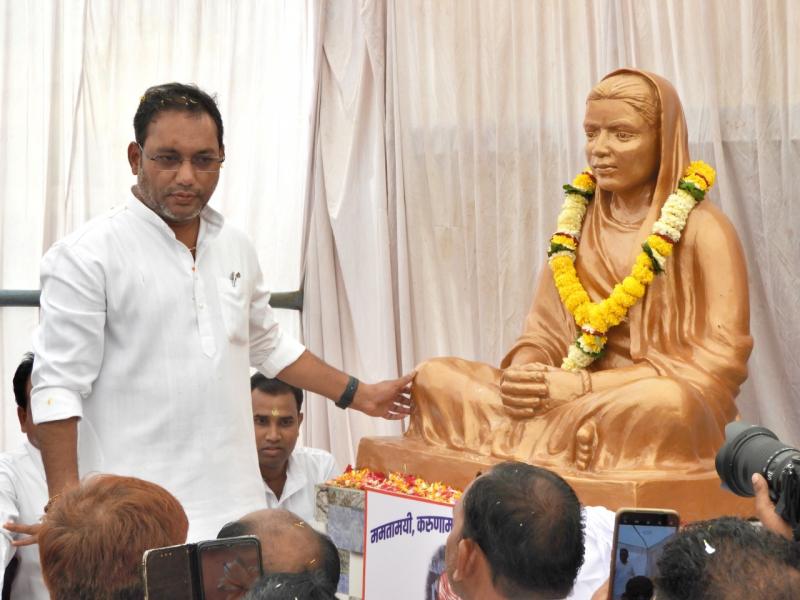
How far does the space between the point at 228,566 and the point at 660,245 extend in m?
2.40

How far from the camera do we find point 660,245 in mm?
3898

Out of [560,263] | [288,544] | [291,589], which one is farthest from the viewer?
[560,263]

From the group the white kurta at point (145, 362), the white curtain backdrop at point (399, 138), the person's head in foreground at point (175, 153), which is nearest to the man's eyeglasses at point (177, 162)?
the person's head in foreground at point (175, 153)

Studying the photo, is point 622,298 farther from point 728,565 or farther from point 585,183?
point 728,565

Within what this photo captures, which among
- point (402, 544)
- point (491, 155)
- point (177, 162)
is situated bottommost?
point (402, 544)

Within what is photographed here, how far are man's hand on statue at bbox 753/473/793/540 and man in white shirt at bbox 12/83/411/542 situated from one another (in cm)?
172

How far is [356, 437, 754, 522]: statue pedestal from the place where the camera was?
3434mm

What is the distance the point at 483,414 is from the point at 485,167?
2.10 meters

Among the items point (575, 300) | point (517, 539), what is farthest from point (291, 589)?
point (575, 300)

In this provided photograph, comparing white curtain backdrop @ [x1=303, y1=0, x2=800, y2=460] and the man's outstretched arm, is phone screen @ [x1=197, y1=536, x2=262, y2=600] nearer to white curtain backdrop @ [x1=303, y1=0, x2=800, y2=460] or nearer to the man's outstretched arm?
the man's outstretched arm

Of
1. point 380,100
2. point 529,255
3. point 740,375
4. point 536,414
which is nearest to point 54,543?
point 536,414

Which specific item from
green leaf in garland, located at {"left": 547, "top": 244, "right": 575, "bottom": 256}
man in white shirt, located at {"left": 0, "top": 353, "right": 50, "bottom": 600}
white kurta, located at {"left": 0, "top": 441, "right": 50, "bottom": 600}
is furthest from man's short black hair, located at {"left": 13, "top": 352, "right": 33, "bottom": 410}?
green leaf in garland, located at {"left": 547, "top": 244, "right": 575, "bottom": 256}

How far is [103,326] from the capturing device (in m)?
3.12

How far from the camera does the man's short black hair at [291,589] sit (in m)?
1.54
